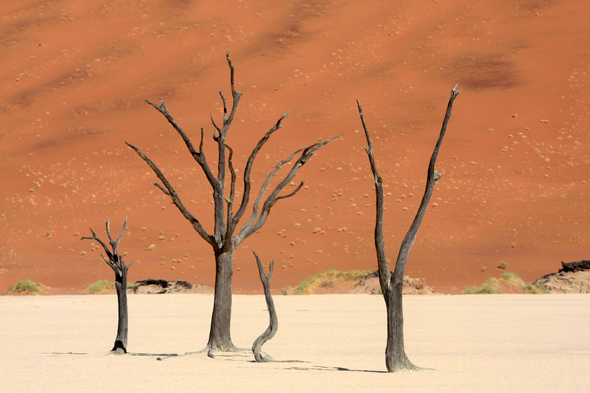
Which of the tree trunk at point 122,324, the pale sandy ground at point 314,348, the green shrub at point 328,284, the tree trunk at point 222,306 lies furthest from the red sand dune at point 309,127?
the tree trunk at point 222,306

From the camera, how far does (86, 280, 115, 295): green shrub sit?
38.3 metres

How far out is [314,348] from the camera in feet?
47.9

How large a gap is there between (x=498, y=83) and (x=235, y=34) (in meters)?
24.3

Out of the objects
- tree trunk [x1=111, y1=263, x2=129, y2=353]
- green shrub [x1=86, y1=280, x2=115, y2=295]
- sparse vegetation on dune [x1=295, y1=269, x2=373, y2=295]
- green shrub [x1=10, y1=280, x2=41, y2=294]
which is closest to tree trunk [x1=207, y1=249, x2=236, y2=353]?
tree trunk [x1=111, y1=263, x2=129, y2=353]

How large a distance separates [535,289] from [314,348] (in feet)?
75.5

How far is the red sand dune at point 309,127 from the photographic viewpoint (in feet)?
144

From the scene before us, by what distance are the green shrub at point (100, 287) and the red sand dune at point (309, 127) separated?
223cm

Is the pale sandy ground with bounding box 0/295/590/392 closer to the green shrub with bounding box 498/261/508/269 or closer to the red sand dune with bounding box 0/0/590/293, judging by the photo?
the green shrub with bounding box 498/261/508/269

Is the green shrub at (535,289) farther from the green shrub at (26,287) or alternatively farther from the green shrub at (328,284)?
the green shrub at (26,287)

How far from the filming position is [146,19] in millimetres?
70812

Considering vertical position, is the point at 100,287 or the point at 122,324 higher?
the point at 100,287

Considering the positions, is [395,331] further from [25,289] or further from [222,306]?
[25,289]

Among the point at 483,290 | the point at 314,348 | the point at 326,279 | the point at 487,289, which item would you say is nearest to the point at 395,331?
the point at 314,348

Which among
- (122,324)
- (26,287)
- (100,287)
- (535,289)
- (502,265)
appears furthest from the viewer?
(502,265)
